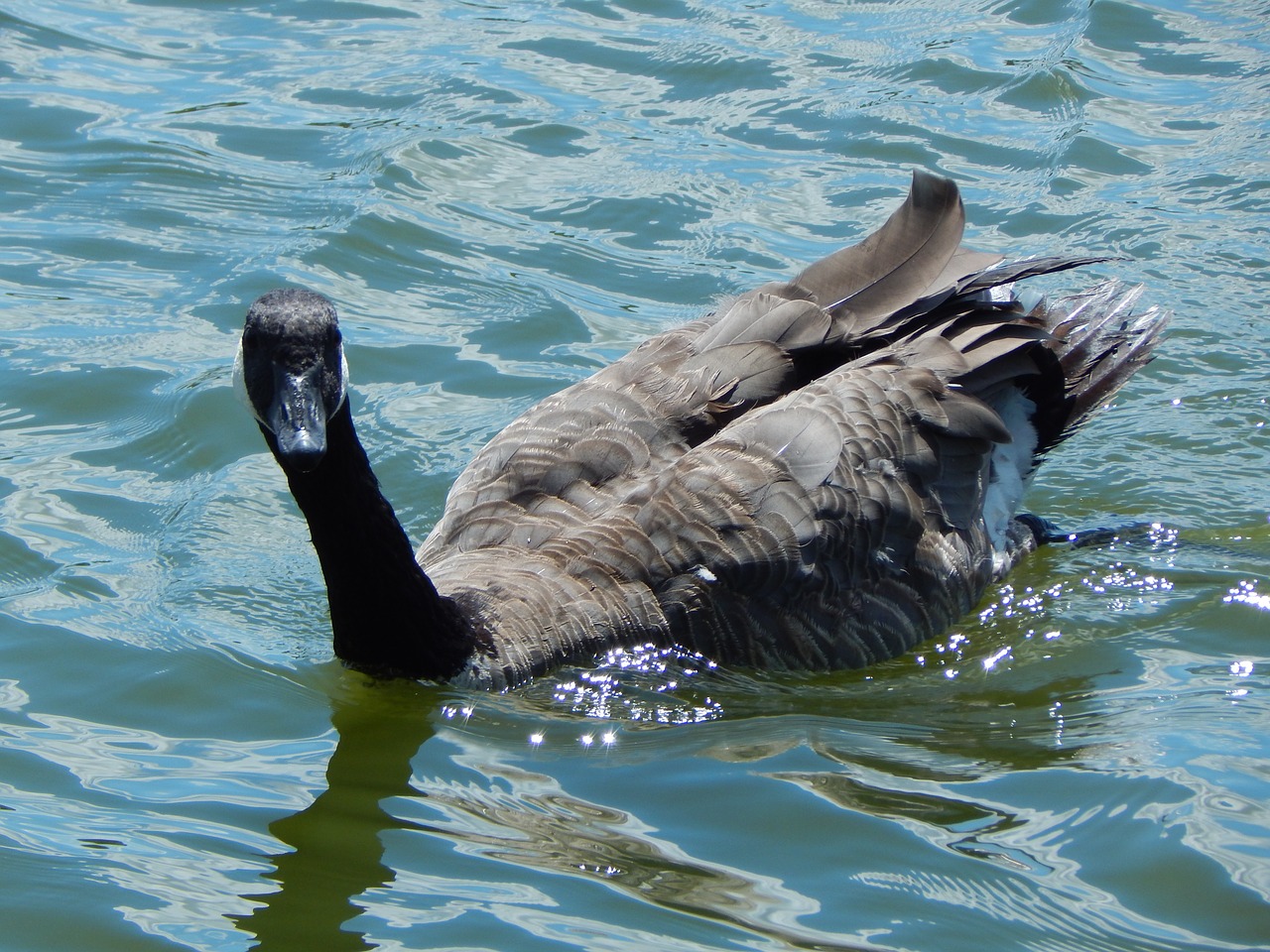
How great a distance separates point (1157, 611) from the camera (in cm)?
812

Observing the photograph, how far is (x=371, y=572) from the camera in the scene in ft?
22.9

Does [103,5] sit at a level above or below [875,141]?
above

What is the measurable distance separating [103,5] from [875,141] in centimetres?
750

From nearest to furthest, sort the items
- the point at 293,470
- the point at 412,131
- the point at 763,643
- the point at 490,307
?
the point at 293,470 → the point at 763,643 → the point at 490,307 → the point at 412,131

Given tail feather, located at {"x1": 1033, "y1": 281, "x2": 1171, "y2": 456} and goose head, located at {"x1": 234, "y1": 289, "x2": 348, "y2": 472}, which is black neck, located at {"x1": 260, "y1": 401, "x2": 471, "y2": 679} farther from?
tail feather, located at {"x1": 1033, "y1": 281, "x2": 1171, "y2": 456}

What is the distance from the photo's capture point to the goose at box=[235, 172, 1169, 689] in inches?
275


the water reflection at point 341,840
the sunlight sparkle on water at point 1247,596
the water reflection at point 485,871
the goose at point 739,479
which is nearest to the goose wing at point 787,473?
the goose at point 739,479

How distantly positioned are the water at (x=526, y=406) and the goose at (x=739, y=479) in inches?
10.4

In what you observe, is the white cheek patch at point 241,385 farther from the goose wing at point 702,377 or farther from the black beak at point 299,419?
the goose wing at point 702,377

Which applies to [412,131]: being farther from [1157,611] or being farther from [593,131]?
[1157,611]

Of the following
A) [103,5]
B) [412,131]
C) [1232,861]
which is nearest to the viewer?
[1232,861]

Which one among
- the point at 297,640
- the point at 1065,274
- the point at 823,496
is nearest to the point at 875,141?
the point at 1065,274

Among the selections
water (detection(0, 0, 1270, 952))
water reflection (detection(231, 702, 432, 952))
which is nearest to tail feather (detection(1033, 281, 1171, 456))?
water (detection(0, 0, 1270, 952))

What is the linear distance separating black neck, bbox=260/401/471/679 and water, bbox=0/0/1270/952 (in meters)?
0.27
